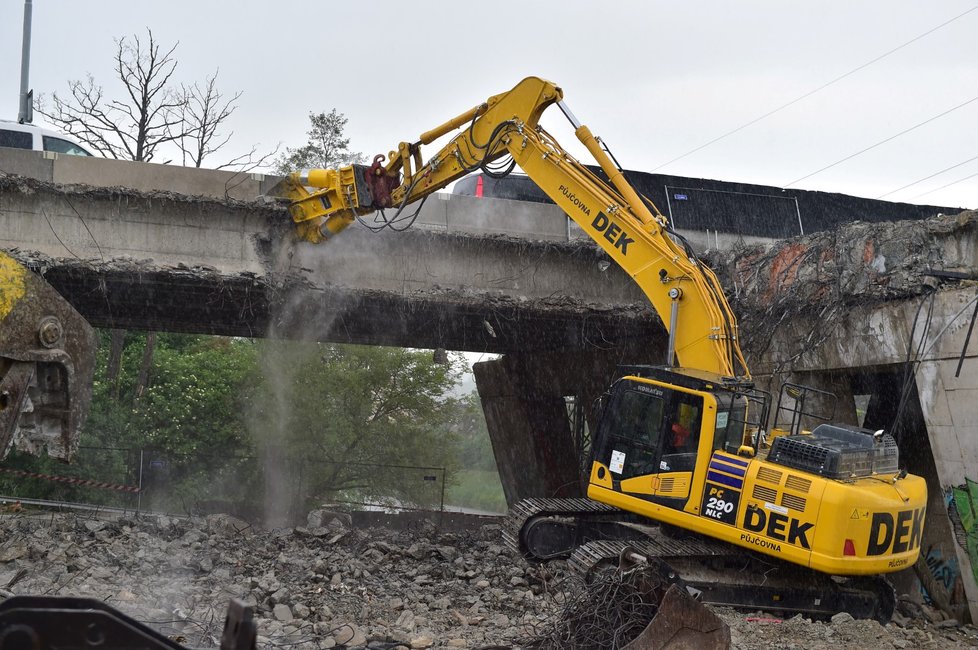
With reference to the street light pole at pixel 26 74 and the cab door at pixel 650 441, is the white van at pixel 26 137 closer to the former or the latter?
the street light pole at pixel 26 74

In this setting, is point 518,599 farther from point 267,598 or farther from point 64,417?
point 64,417

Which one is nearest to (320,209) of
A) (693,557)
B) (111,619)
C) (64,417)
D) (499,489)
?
(64,417)

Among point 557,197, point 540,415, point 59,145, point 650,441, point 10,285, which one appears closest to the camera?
point 10,285

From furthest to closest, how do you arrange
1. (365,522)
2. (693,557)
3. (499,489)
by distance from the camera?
(499,489), (365,522), (693,557)

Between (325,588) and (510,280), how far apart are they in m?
5.54

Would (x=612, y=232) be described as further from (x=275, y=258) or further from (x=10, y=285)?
(x=10, y=285)

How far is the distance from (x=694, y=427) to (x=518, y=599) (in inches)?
110

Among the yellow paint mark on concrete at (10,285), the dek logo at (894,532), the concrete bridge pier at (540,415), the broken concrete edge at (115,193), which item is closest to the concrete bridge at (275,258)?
the broken concrete edge at (115,193)

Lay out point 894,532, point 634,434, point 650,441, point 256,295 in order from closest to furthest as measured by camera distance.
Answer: point 894,532 < point 650,441 < point 634,434 < point 256,295

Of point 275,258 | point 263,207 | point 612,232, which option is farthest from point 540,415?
point 612,232

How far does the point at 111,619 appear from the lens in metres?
2.76

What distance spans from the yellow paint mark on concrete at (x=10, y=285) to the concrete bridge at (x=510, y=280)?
150 inches

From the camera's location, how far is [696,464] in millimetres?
9914

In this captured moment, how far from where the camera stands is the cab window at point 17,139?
1411cm
